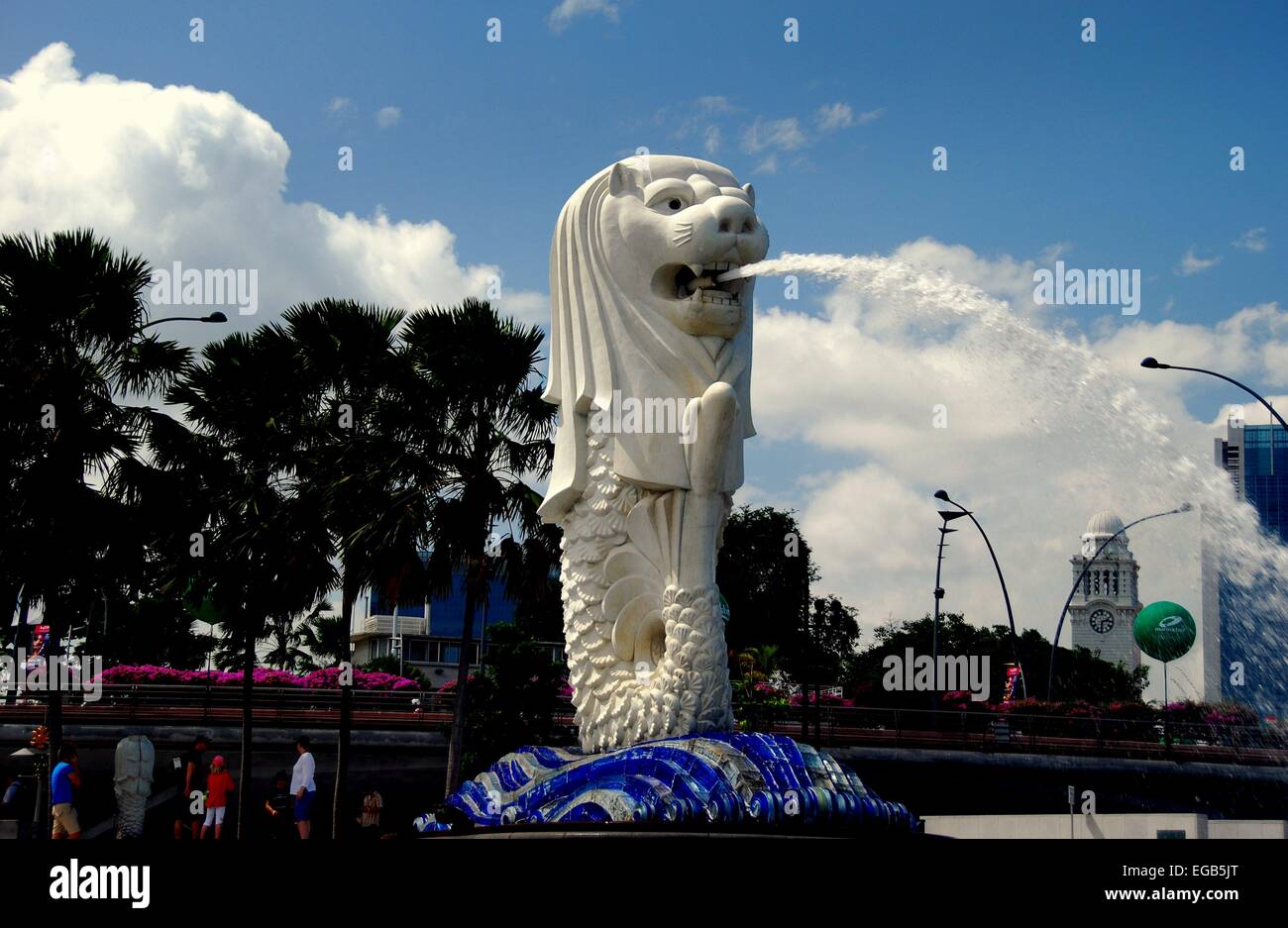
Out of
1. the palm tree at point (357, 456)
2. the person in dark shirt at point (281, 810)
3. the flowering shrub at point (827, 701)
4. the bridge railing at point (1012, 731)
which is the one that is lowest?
the person in dark shirt at point (281, 810)

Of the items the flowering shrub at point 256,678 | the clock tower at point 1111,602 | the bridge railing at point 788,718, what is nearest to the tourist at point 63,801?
A: the bridge railing at point 788,718

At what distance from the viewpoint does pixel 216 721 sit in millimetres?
29125

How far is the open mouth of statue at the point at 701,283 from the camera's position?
15.9 m

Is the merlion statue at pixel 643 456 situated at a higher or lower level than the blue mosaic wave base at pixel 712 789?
higher

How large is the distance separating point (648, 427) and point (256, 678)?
62.6 feet

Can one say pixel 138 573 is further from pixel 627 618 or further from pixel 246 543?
pixel 627 618

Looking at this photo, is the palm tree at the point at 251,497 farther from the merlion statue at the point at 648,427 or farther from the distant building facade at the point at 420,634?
the distant building facade at the point at 420,634

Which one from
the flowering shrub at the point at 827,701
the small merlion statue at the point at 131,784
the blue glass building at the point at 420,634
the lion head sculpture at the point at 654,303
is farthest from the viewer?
the blue glass building at the point at 420,634

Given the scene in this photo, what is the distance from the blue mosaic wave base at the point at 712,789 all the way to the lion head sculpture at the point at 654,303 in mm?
2868

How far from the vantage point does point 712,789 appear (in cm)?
1352
